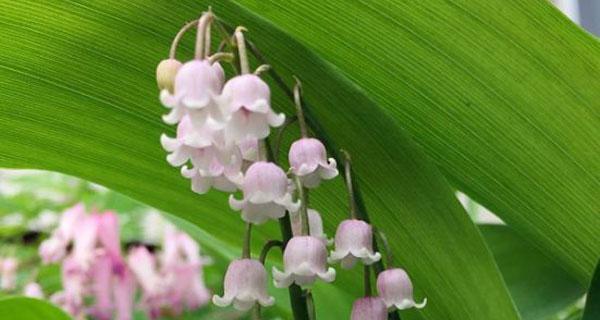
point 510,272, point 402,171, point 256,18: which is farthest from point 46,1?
point 510,272

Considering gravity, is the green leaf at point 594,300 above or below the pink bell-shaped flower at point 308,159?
below

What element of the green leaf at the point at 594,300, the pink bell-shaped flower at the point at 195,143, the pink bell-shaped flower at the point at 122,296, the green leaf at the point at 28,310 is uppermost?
the pink bell-shaped flower at the point at 122,296

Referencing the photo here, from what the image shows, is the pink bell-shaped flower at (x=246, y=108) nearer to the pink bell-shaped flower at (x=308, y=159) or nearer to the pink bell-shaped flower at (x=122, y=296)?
the pink bell-shaped flower at (x=308, y=159)

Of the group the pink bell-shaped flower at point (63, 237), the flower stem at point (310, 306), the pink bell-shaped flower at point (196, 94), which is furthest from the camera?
the pink bell-shaped flower at point (63, 237)

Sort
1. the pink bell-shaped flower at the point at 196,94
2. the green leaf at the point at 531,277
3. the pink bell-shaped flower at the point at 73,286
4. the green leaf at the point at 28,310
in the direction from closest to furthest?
the pink bell-shaped flower at the point at 196,94, the green leaf at the point at 28,310, the green leaf at the point at 531,277, the pink bell-shaped flower at the point at 73,286

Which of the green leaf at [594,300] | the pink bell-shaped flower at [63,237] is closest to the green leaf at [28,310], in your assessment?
the green leaf at [594,300]

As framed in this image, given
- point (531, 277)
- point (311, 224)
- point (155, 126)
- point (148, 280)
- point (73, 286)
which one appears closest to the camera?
point (311, 224)

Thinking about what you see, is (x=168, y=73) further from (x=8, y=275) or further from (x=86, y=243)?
(x=8, y=275)

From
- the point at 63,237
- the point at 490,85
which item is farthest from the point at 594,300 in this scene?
the point at 63,237

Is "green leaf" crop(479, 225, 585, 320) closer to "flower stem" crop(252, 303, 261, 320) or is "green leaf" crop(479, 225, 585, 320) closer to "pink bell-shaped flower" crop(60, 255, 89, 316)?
"flower stem" crop(252, 303, 261, 320)
